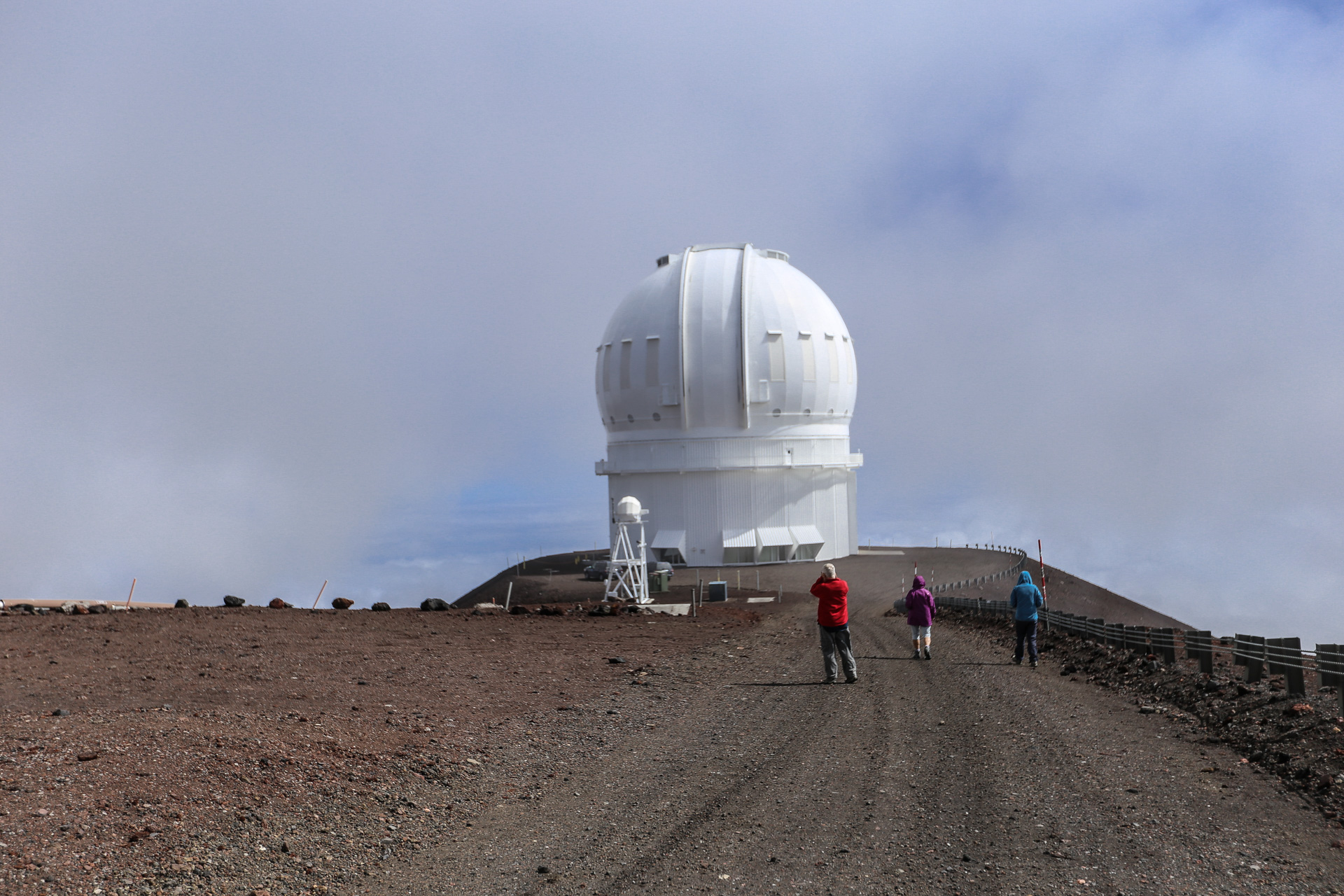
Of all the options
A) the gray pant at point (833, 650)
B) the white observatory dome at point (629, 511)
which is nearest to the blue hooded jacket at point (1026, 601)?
the gray pant at point (833, 650)

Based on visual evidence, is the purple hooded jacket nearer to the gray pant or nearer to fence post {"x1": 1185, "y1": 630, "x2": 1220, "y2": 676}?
the gray pant

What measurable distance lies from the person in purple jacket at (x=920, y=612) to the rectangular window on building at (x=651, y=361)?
25.2 meters

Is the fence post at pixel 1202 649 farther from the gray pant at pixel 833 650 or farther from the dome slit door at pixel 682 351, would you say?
the dome slit door at pixel 682 351

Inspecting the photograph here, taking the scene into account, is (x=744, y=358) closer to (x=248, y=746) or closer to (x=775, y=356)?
(x=775, y=356)

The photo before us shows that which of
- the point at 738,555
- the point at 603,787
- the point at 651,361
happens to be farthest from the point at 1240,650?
the point at 651,361

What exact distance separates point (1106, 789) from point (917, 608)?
7630 mm

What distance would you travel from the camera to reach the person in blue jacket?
1447cm

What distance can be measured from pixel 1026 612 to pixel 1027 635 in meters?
0.49

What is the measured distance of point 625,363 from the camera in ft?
134

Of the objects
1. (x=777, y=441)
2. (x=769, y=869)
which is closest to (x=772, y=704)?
(x=769, y=869)

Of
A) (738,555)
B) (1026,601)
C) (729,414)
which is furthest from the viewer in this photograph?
(729,414)

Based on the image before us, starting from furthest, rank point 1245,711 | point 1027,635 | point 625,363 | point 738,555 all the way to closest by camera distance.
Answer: point 625,363 → point 738,555 → point 1027,635 → point 1245,711

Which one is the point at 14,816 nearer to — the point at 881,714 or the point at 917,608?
the point at 881,714

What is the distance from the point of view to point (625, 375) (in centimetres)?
4078
